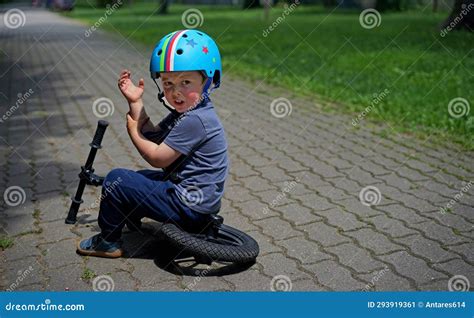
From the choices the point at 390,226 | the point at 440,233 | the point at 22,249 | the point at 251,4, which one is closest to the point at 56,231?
the point at 22,249

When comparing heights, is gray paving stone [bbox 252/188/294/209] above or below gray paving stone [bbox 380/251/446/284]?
below

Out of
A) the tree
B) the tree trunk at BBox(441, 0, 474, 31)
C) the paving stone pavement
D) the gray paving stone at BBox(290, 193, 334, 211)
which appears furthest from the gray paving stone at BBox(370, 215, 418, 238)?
the tree

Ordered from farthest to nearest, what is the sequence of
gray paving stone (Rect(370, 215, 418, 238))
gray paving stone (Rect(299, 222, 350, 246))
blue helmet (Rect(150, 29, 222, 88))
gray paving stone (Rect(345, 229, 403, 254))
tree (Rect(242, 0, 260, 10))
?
tree (Rect(242, 0, 260, 10)) → gray paving stone (Rect(370, 215, 418, 238)) → gray paving stone (Rect(299, 222, 350, 246)) → gray paving stone (Rect(345, 229, 403, 254)) → blue helmet (Rect(150, 29, 222, 88))

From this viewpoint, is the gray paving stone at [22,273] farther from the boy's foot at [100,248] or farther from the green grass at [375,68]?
the green grass at [375,68]

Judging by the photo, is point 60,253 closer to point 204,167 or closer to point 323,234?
point 204,167

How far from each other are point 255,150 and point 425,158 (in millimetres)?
1726

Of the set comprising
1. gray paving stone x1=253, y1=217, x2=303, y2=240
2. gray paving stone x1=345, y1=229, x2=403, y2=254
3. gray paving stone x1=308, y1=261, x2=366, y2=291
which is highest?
gray paving stone x1=345, y1=229, x2=403, y2=254

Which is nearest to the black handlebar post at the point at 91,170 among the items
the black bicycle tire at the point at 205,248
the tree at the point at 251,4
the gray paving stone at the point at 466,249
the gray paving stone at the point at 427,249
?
the black bicycle tire at the point at 205,248

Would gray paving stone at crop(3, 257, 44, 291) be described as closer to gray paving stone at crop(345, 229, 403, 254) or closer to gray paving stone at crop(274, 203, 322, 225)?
gray paving stone at crop(274, 203, 322, 225)

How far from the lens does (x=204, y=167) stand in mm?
3562

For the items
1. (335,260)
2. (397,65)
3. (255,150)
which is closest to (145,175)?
(335,260)

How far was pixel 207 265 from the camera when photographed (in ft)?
12.0

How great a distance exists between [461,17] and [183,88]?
47.6 feet

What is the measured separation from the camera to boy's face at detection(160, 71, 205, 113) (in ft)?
11.3
